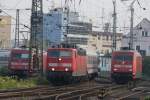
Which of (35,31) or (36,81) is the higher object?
(35,31)

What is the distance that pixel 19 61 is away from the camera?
160 feet

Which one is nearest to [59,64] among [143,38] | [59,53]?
[59,53]

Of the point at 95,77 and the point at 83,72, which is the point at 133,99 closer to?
the point at 83,72

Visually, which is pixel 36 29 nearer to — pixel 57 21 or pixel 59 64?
pixel 59 64

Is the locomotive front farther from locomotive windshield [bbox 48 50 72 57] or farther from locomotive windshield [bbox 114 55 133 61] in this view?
locomotive windshield [bbox 114 55 133 61]

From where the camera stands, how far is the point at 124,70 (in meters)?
42.7

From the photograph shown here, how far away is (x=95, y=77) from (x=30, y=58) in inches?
431

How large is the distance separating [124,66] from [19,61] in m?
10.9

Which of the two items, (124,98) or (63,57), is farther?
(63,57)

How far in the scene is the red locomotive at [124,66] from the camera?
42.5 metres

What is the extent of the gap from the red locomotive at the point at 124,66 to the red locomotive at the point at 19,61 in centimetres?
938

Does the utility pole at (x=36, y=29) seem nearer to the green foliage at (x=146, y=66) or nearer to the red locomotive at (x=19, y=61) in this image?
the red locomotive at (x=19, y=61)

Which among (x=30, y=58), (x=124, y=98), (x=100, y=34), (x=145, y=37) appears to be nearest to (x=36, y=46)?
(x=30, y=58)

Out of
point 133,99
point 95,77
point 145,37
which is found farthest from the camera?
point 145,37
